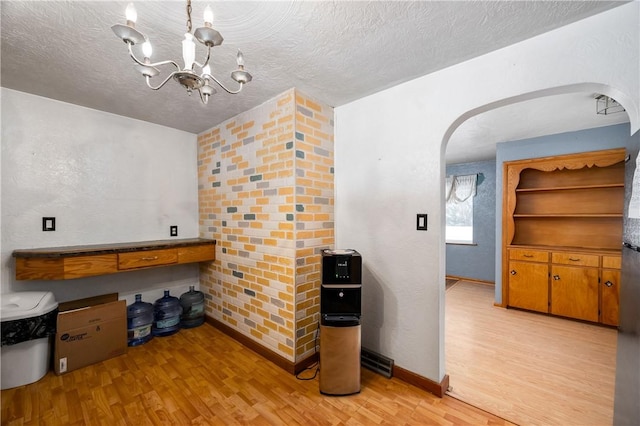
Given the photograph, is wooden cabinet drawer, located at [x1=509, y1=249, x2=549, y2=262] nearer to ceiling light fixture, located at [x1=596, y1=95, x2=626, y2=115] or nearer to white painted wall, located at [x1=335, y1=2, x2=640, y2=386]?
ceiling light fixture, located at [x1=596, y1=95, x2=626, y2=115]

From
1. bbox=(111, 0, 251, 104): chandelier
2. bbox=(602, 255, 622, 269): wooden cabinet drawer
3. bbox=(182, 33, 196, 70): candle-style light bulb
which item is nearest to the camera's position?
bbox=(111, 0, 251, 104): chandelier

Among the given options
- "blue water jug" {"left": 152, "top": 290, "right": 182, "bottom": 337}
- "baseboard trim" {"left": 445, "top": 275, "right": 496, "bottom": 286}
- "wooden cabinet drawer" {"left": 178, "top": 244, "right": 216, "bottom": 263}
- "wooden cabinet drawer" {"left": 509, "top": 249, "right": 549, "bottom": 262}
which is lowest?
"baseboard trim" {"left": 445, "top": 275, "right": 496, "bottom": 286}

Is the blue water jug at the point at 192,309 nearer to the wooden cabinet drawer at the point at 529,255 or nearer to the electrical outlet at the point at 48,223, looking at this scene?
the electrical outlet at the point at 48,223

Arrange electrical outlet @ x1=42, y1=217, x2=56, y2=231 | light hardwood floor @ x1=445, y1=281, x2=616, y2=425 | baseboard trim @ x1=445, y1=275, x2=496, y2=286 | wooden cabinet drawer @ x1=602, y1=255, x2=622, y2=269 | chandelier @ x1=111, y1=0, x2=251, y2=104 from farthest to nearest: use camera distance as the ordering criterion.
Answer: baseboard trim @ x1=445, y1=275, x2=496, y2=286
wooden cabinet drawer @ x1=602, y1=255, x2=622, y2=269
electrical outlet @ x1=42, y1=217, x2=56, y2=231
light hardwood floor @ x1=445, y1=281, x2=616, y2=425
chandelier @ x1=111, y1=0, x2=251, y2=104

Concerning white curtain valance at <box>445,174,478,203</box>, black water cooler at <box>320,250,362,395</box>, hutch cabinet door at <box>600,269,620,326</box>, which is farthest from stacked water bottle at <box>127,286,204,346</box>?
white curtain valance at <box>445,174,478,203</box>

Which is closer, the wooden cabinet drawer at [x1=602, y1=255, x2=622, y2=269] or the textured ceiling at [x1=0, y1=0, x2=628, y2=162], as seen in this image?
the textured ceiling at [x1=0, y1=0, x2=628, y2=162]

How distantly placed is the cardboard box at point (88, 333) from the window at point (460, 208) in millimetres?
5476

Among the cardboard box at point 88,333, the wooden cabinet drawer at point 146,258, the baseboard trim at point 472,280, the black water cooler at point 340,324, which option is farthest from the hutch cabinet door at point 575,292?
the cardboard box at point 88,333

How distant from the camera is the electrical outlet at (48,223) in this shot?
2275mm

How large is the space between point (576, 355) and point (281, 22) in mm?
3659

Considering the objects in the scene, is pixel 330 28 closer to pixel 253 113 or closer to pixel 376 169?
pixel 376 169

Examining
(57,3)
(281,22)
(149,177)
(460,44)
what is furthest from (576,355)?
(149,177)

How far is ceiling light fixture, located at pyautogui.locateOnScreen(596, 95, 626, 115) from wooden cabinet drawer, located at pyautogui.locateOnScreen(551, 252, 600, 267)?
5.34ft

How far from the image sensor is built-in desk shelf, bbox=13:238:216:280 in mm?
1978
